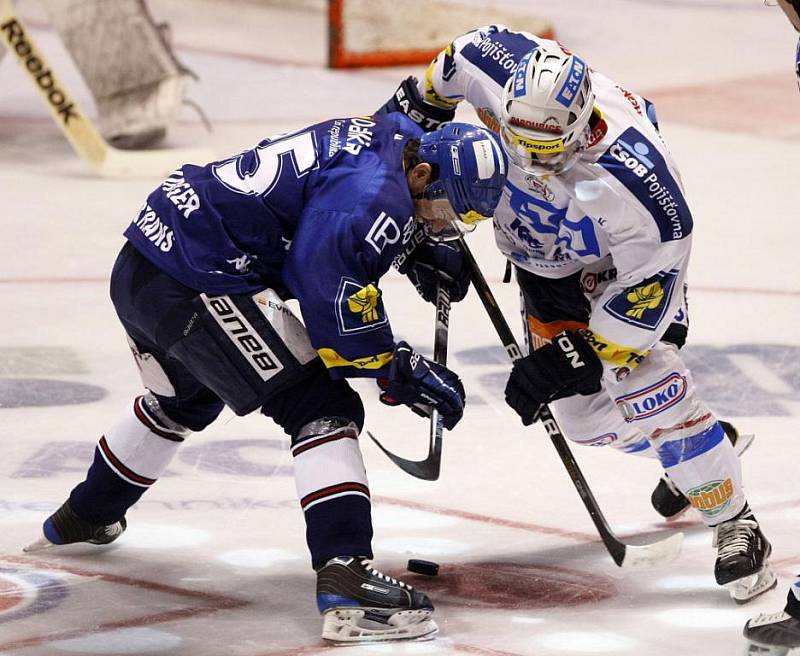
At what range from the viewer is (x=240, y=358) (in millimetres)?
3139

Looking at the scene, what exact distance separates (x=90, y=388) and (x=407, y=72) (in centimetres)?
514

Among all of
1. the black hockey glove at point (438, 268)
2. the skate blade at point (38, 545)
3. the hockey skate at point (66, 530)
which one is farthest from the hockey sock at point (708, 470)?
the skate blade at point (38, 545)

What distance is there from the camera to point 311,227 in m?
3.03

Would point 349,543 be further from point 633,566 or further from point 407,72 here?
point 407,72

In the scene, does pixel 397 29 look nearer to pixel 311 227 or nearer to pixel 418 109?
pixel 418 109

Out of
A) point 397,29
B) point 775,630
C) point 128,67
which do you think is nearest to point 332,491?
point 775,630

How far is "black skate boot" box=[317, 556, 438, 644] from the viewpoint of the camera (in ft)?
10.2

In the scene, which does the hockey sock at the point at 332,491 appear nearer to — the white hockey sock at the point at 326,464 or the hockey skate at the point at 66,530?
the white hockey sock at the point at 326,464


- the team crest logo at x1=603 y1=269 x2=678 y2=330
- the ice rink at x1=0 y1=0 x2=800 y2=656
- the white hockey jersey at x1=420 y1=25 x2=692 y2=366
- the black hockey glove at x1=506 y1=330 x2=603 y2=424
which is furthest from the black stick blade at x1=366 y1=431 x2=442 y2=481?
the team crest logo at x1=603 y1=269 x2=678 y2=330

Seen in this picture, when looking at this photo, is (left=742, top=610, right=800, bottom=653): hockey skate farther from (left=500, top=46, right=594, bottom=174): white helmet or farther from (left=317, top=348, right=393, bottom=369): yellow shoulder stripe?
(left=500, top=46, right=594, bottom=174): white helmet

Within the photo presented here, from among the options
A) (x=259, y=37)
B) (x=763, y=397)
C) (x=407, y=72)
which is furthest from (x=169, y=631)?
(x=259, y=37)

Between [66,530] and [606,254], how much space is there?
1296mm

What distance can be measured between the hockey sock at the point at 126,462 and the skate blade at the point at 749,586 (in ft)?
3.93

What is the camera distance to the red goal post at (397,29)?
9617 millimetres
